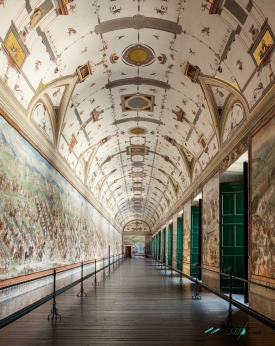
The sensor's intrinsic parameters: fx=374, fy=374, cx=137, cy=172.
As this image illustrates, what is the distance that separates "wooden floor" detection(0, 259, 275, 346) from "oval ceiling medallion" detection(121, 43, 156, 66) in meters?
8.40

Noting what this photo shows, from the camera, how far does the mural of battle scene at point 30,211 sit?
9.62m

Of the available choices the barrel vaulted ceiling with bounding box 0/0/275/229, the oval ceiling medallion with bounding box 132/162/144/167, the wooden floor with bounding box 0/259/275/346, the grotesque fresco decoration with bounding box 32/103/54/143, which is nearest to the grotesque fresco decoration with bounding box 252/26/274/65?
the barrel vaulted ceiling with bounding box 0/0/275/229

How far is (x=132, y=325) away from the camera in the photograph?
7.99 m

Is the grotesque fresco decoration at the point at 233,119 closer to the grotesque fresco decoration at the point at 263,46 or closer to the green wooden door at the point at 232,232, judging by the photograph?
the green wooden door at the point at 232,232

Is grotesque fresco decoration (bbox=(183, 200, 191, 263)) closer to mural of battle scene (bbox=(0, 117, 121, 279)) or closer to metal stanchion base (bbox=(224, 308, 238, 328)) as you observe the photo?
mural of battle scene (bbox=(0, 117, 121, 279))

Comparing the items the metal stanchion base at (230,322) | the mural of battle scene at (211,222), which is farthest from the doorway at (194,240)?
the metal stanchion base at (230,322)

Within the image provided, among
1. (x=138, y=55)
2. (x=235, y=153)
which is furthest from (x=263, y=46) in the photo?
(x=138, y=55)

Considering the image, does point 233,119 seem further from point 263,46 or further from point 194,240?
point 194,240

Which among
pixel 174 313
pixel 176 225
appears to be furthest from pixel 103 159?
pixel 174 313

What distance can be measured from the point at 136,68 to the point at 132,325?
9.82 m

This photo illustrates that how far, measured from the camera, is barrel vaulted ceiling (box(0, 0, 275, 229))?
9547mm

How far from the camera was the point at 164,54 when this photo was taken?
13.1 meters

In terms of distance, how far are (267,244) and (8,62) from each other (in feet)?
26.1

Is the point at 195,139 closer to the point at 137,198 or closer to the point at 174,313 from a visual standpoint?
the point at 174,313
